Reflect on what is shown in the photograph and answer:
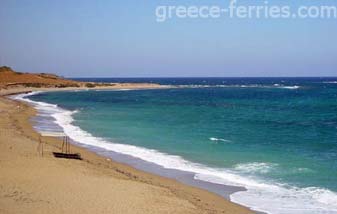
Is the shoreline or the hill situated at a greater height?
the hill

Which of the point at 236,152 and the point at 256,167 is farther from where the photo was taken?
the point at 236,152

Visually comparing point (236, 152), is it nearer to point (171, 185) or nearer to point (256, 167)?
point (256, 167)

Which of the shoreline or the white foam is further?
the white foam

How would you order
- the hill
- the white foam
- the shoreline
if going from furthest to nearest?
1. the hill
2. the white foam
3. the shoreline

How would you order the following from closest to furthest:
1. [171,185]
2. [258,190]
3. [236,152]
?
[258,190], [171,185], [236,152]

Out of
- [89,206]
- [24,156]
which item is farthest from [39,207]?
[24,156]

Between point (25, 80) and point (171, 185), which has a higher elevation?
point (25, 80)

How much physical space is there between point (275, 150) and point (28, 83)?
107171 millimetres

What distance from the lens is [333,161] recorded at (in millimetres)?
22688

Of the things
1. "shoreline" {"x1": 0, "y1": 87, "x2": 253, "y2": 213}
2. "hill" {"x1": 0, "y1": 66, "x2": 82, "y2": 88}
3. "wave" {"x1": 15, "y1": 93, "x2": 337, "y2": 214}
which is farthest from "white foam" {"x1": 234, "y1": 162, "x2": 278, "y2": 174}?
"hill" {"x1": 0, "y1": 66, "x2": 82, "y2": 88}

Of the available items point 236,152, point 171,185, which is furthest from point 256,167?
point 171,185

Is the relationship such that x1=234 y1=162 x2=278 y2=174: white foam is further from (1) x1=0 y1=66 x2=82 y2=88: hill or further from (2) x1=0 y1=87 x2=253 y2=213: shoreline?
(1) x1=0 y1=66 x2=82 y2=88: hill

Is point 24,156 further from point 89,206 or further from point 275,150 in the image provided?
point 275,150

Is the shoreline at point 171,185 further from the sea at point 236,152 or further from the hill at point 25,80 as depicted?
the hill at point 25,80
